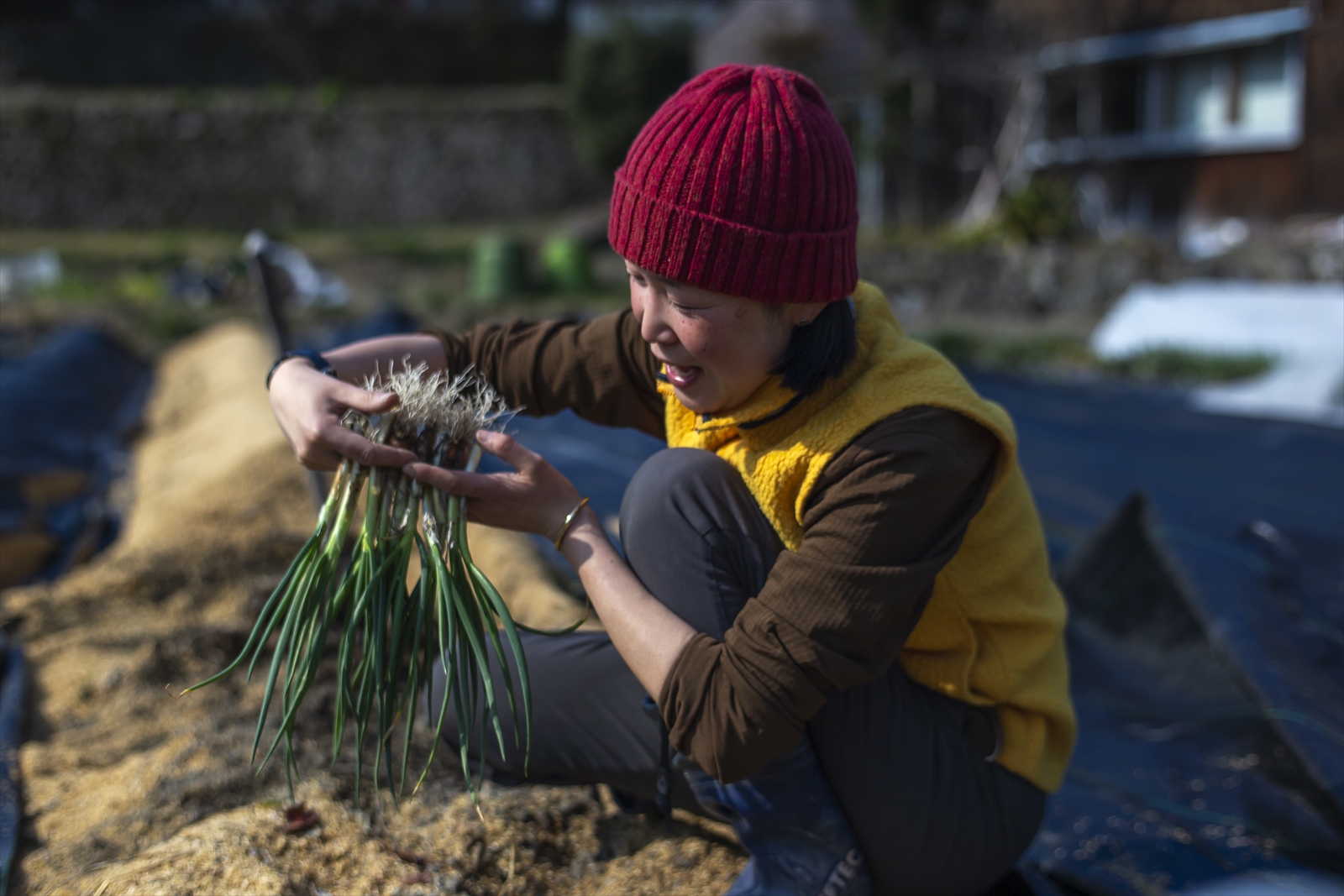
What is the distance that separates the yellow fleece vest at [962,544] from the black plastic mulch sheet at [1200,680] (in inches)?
14.5

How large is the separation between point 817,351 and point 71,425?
12.6 ft

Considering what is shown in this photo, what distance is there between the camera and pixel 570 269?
9.29 meters

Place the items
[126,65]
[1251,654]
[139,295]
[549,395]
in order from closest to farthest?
[549,395] < [1251,654] < [139,295] < [126,65]

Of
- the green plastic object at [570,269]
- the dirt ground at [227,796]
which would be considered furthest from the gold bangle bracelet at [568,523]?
the green plastic object at [570,269]

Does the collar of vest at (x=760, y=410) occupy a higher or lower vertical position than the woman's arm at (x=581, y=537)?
higher

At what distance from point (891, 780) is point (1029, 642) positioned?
0.25m

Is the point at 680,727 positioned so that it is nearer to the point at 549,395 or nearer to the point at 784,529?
the point at 784,529

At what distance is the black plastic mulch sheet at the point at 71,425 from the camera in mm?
3062

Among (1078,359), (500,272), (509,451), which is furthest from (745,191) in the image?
(500,272)

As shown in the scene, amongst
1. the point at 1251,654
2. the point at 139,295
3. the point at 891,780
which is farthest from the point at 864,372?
the point at 139,295

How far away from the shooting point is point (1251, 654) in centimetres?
170

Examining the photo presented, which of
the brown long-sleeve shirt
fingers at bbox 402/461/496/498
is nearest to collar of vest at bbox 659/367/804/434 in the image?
the brown long-sleeve shirt

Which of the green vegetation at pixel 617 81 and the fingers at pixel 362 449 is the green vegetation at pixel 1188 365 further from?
the green vegetation at pixel 617 81

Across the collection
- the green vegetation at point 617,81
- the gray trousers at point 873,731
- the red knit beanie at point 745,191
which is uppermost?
the green vegetation at point 617,81
